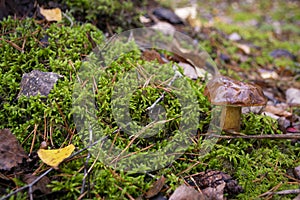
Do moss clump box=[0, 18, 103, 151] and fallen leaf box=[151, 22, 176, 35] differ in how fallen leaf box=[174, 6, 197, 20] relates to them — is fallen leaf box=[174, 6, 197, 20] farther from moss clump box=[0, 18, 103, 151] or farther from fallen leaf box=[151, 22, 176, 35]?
moss clump box=[0, 18, 103, 151]

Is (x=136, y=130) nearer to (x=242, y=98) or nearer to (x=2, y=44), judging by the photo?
(x=242, y=98)

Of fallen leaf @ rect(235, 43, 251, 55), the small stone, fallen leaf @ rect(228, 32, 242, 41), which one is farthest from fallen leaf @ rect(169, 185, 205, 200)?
fallen leaf @ rect(228, 32, 242, 41)

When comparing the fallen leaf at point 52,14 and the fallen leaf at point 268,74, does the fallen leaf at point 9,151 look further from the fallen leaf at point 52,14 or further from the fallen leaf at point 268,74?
the fallen leaf at point 268,74

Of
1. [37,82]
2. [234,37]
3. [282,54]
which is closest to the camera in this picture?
[37,82]

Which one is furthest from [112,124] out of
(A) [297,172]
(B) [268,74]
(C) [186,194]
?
(B) [268,74]

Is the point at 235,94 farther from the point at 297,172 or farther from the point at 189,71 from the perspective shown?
the point at 189,71

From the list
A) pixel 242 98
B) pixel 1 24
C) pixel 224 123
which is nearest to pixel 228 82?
pixel 242 98
